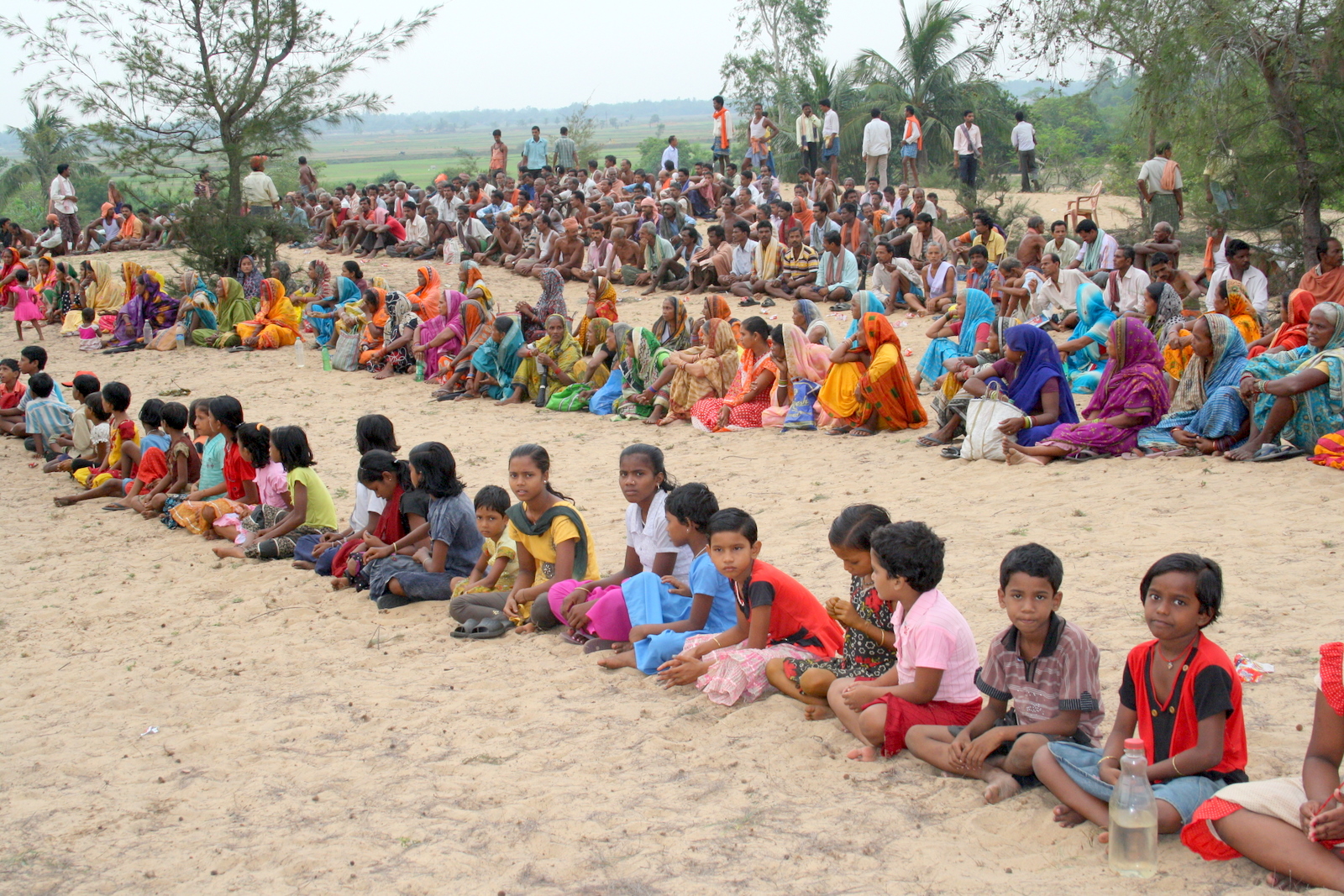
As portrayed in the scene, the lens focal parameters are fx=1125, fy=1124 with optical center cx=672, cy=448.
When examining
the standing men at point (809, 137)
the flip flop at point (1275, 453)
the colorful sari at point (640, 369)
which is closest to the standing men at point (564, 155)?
the standing men at point (809, 137)

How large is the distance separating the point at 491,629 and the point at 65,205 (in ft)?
65.6

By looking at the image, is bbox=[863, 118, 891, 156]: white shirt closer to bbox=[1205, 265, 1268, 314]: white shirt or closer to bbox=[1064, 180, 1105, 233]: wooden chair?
bbox=[1064, 180, 1105, 233]: wooden chair

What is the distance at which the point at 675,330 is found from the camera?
1138 centimetres

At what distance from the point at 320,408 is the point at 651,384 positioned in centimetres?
372

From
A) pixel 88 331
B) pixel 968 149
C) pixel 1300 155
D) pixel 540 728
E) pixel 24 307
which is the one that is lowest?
pixel 540 728

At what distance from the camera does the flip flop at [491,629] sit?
5.70m

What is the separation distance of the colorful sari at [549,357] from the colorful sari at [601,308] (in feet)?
0.33

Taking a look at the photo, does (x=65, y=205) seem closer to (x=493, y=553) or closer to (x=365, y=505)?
(x=365, y=505)

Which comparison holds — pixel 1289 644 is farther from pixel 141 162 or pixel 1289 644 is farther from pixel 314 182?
pixel 314 182

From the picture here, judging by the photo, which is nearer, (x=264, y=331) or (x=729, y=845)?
(x=729, y=845)

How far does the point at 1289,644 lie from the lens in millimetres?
4562

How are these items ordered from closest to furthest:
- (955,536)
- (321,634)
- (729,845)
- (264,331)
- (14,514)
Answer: (729,845) → (321,634) → (955,536) → (14,514) → (264,331)

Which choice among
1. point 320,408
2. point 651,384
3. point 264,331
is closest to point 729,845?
point 651,384

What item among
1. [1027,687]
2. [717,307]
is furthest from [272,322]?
[1027,687]
